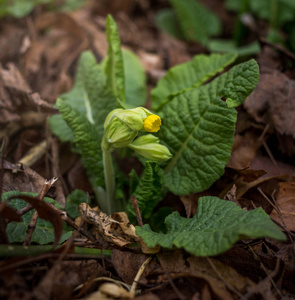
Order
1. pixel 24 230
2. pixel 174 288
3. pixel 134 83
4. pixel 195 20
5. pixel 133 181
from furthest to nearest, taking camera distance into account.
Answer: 1. pixel 195 20
2. pixel 134 83
3. pixel 133 181
4. pixel 24 230
5. pixel 174 288

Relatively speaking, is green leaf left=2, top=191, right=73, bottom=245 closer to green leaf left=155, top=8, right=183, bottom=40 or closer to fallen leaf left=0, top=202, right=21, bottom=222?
fallen leaf left=0, top=202, right=21, bottom=222

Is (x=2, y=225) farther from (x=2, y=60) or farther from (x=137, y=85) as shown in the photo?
(x=2, y=60)

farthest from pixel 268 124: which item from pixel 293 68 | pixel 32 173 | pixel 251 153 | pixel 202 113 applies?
pixel 32 173

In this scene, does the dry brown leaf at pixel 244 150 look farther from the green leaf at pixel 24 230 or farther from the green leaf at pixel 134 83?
the green leaf at pixel 24 230

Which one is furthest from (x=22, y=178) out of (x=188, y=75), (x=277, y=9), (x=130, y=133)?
(x=277, y=9)

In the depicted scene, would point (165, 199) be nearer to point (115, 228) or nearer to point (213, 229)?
point (115, 228)

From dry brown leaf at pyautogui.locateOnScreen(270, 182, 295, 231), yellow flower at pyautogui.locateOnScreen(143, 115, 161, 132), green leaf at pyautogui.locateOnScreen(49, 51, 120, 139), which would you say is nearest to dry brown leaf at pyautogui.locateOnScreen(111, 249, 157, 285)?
yellow flower at pyautogui.locateOnScreen(143, 115, 161, 132)
